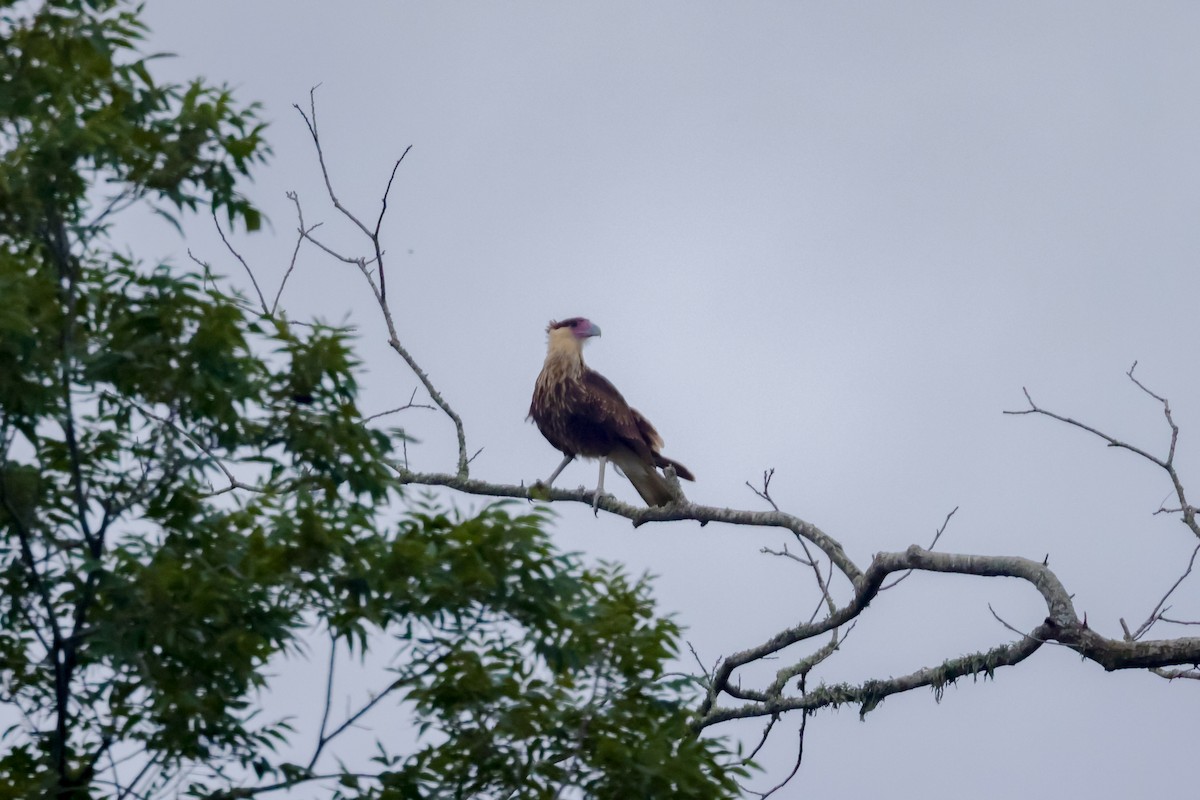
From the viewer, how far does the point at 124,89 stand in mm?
3980

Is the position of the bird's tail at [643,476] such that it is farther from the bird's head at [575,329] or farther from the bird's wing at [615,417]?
the bird's head at [575,329]

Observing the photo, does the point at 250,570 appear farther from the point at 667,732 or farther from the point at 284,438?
the point at 667,732

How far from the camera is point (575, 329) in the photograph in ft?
33.5

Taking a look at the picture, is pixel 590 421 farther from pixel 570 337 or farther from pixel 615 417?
pixel 570 337

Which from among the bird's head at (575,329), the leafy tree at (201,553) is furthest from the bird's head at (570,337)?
the leafy tree at (201,553)

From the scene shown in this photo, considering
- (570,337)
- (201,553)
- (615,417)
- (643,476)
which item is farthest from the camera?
(570,337)

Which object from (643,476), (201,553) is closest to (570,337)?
(643,476)

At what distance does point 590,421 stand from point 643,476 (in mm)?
590

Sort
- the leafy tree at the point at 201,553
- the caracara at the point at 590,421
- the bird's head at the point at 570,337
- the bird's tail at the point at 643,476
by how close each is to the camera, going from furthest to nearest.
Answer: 1. the bird's head at the point at 570,337
2. the caracara at the point at 590,421
3. the bird's tail at the point at 643,476
4. the leafy tree at the point at 201,553

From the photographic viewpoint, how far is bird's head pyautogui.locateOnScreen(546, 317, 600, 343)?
10117mm

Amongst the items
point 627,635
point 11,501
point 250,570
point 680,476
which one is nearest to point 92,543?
point 11,501

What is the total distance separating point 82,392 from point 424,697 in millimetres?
1288

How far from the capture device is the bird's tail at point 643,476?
855 cm

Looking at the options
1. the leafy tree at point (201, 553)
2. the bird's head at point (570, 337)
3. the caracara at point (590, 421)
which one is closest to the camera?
the leafy tree at point (201, 553)
